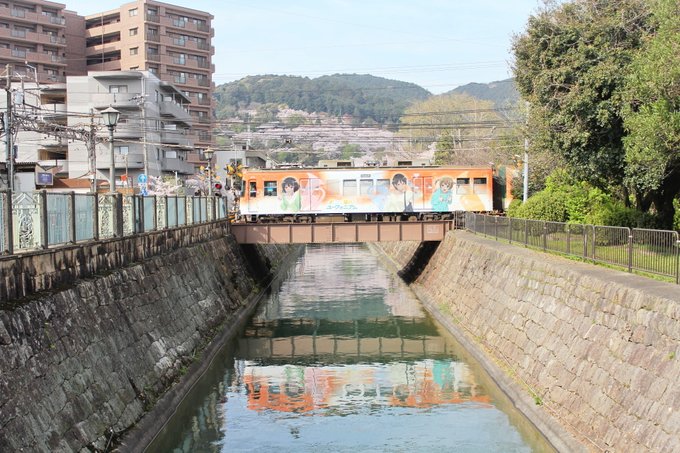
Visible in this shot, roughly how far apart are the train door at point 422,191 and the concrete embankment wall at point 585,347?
15.9 metres

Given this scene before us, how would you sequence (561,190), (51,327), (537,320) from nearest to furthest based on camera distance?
(51,327) < (537,320) < (561,190)

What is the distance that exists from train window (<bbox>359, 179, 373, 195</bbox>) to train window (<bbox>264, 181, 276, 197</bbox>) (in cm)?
450

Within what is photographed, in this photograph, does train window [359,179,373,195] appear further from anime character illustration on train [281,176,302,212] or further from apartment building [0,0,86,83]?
apartment building [0,0,86,83]

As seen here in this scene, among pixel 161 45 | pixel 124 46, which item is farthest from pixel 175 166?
pixel 124 46

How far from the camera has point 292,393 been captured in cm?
1884

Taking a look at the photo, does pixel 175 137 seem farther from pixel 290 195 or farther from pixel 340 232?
pixel 340 232

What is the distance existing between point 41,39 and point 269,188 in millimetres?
47876

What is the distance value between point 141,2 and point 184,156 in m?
16.9

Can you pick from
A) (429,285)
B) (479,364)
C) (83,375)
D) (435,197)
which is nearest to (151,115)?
(435,197)

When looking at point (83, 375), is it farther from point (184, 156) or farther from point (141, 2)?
point (141, 2)

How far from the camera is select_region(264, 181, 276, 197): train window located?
3975 centimetres

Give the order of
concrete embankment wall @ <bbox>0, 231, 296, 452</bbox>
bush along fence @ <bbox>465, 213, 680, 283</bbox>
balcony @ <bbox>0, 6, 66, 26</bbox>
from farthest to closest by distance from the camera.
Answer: balcony @ <bbox>0, 6, 66, 26</bbox>
bush along fence @ <bbox>465, 213, 680, 283</bbox>
concrete embankment wall @ <bbox>0, 231, 296, 452</bbox>

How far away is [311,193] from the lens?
39781 mm

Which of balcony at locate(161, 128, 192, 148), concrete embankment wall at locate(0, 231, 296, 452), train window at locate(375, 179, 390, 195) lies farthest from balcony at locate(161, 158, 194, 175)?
concrete embankment wall at locate(0, 231, 296, 452)
